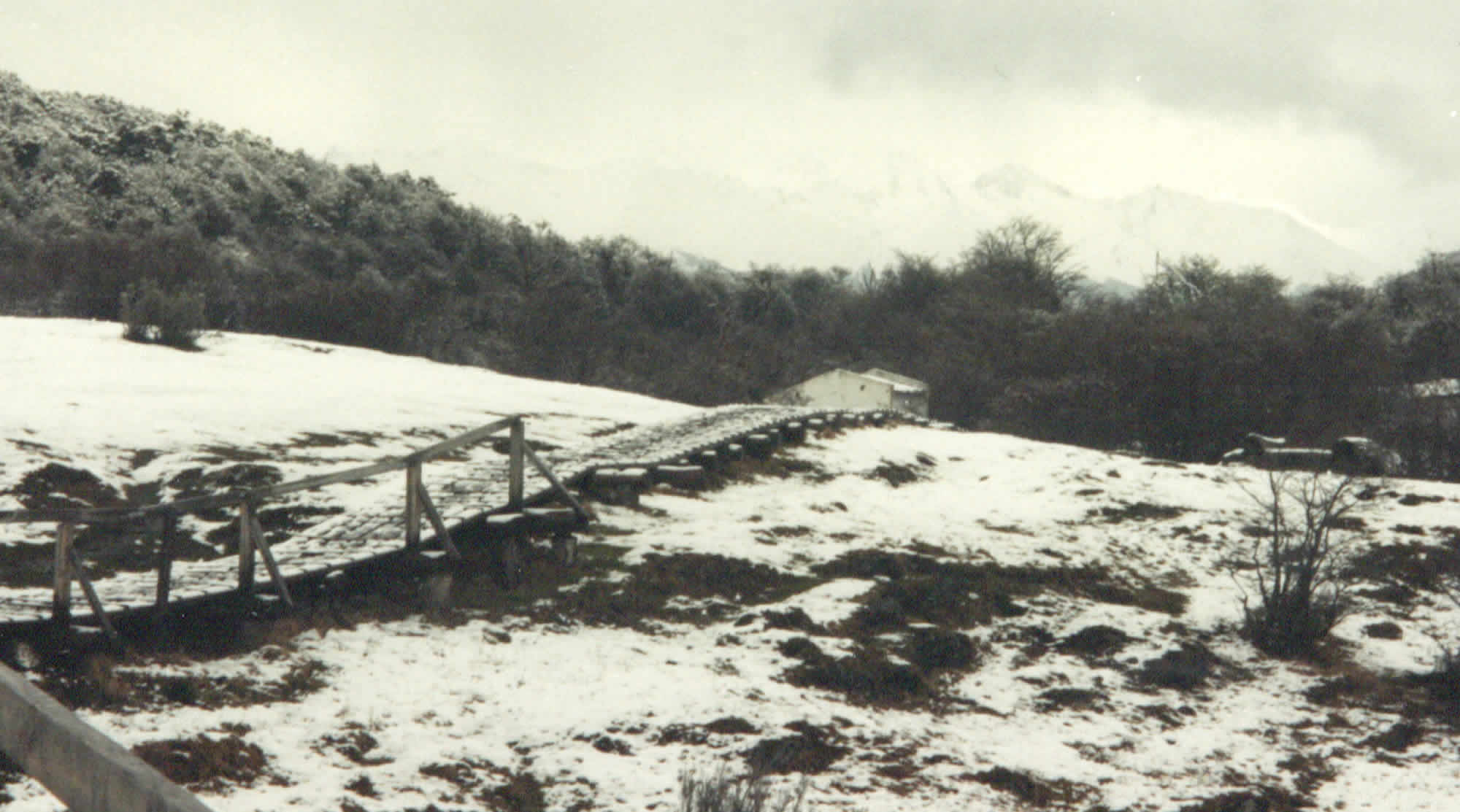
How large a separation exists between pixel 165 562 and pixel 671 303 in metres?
63.9

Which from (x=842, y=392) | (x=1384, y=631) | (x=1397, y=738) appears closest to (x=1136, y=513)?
(x=1384, y=631)

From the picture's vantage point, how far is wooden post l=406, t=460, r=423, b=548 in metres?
10.4

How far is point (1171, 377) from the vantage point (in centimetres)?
3503

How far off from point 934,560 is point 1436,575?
6.21 m

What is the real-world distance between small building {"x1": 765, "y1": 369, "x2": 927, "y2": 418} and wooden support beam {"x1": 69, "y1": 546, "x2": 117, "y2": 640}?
4081cm

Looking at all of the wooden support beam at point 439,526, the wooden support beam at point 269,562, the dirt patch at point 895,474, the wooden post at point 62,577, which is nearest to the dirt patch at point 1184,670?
the wooden support beam at point 439,526

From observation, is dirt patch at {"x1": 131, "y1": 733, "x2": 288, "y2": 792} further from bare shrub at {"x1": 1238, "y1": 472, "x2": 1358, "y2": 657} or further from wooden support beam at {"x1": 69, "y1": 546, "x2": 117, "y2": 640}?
bare shrub at {"x1": 1238, "y1": 472, "x2": 1358, "y2": 657}

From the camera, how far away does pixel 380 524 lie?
11453 millimetres

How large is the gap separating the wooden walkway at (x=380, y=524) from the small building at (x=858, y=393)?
31.7 m

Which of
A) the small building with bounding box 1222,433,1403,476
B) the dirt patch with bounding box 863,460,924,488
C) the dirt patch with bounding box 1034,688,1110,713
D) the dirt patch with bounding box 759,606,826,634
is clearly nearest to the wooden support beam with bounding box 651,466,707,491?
the dirt patch with bounding box 759,606,826,634

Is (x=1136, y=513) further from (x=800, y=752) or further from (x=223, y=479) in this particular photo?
(x=223, y=479)

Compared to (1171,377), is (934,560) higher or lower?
lower

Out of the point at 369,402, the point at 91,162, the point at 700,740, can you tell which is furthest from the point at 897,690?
the point at 91,162

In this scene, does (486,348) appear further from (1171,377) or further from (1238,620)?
(1238,620)
